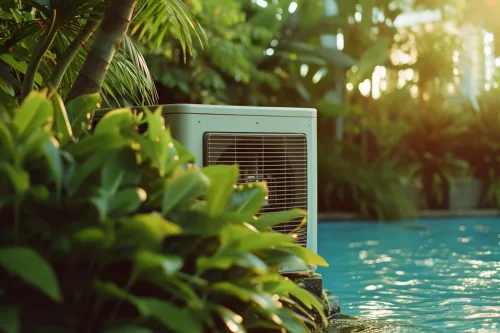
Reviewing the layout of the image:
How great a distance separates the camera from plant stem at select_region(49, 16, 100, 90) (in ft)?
15.3

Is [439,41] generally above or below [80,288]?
above

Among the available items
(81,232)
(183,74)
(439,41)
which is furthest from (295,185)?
(439,41)

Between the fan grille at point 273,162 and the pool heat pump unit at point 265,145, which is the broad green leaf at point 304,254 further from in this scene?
the fan grille at point 273,162

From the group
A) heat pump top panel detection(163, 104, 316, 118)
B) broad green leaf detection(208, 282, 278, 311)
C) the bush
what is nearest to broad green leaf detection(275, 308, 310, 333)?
the bush

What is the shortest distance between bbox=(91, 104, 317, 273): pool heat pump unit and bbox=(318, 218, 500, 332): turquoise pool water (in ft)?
3.60

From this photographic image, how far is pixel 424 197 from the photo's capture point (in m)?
17.4

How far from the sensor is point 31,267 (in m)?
2.70

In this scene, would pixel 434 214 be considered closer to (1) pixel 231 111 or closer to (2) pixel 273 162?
(2) pixel 273 162

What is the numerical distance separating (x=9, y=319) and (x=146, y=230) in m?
0.53

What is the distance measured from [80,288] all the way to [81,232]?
23 centimetres

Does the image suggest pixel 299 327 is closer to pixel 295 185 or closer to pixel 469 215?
pixel 295 185

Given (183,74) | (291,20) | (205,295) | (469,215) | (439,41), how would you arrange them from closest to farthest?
1. (205,295)
2. (183,74)
3. (469,215)
4. (291,20)
5. (439,41)

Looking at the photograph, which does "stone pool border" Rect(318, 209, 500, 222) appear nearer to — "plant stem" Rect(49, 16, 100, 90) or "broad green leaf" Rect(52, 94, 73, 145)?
"plant stem" Rect(49, 16, 100, 90)

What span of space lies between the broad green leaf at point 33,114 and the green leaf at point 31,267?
1.86 feet
